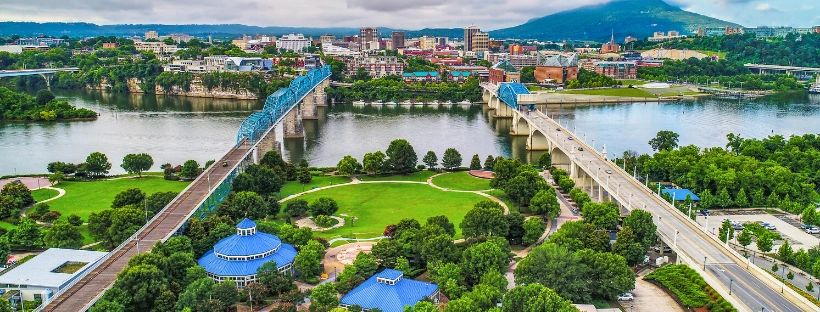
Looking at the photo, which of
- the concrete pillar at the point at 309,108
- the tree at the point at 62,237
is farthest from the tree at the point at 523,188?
the concrete pillar at the point at 309,108

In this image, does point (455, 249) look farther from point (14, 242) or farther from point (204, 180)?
point (14, 242)

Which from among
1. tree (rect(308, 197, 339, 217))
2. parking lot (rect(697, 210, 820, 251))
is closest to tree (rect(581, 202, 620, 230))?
parking lot (rect(697, 210, 820, 251))

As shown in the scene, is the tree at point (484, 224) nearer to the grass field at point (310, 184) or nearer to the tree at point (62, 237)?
the grass field at point (310, 184)

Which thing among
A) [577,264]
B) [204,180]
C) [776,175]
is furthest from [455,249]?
[776,175]

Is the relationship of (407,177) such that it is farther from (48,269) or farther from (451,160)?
(48,269)

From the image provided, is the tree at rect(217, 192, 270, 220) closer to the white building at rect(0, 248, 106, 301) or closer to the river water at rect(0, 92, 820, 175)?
the white building at rect(0, 248, 106, 301)
